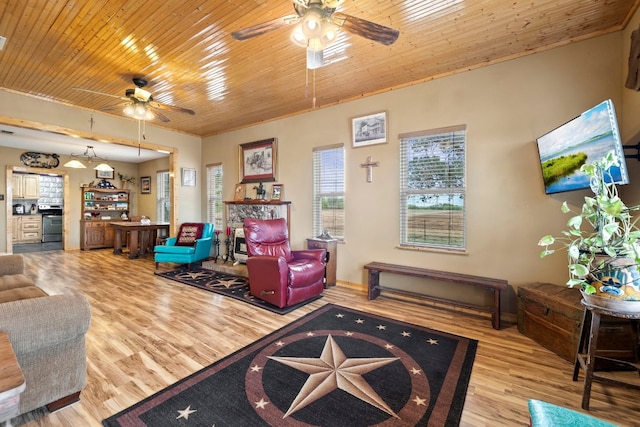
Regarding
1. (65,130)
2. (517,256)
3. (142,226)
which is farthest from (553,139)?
(142,226)

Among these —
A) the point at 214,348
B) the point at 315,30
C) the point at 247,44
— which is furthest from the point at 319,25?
the point at 214,348

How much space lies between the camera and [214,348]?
2420mm

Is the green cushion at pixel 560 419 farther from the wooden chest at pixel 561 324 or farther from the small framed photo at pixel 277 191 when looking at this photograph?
the small framed photo at pixel 277 191

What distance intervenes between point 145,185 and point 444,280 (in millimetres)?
9281

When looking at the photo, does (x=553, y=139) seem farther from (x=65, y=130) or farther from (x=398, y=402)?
(x=65, y=130)

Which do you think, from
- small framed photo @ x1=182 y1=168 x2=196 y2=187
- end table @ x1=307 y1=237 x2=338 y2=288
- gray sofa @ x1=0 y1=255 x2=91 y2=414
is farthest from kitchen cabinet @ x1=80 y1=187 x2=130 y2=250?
gray sofa @ x1=0 y1=255 x2=91 y2=414

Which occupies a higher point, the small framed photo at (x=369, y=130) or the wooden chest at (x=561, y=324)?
Result: the small framed photo at (x=369, y=130)

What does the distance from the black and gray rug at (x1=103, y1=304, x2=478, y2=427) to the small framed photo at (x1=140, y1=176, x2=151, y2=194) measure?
8153mm

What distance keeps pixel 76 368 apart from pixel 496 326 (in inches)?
140

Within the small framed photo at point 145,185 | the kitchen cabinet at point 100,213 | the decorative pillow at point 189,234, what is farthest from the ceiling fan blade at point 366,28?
the kitchen cabinet at point 100,213

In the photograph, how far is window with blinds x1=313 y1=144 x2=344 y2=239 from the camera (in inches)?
175

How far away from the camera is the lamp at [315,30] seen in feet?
6.41

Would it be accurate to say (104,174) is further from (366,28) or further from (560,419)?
(560,419)

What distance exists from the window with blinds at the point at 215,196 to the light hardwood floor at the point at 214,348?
7.48 ft
